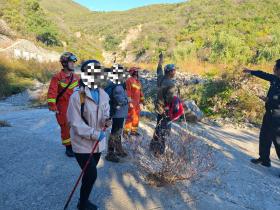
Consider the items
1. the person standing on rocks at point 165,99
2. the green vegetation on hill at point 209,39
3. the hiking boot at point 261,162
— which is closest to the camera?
the person standing on rocks at point 165,99

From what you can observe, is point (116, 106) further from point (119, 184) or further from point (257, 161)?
point (257, 161)

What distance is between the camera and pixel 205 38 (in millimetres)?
29406

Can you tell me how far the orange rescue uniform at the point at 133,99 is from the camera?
6250 mm

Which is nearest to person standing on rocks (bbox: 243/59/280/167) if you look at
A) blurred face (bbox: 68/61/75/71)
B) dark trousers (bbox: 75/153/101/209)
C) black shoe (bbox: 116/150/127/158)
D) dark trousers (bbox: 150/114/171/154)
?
dark trousers (bbox: 150/114/171/154)

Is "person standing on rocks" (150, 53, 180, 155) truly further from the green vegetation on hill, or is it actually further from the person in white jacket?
the green vegetation on hill

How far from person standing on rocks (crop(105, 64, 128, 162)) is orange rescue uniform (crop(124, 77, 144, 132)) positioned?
0.99 m

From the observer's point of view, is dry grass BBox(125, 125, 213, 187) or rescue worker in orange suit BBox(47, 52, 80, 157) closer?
dry grass BBox(125, 125, 213, 187)

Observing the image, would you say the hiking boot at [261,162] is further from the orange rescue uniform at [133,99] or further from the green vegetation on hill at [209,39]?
the green vegetation on hill at [209,39]

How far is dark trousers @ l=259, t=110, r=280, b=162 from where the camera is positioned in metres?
5.71

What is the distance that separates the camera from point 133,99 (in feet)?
20.7

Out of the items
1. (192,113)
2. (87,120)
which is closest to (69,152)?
(87,120)

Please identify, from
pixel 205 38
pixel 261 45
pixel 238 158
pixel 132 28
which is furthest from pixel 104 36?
pixel 238 158

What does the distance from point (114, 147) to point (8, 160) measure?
1.62 metres

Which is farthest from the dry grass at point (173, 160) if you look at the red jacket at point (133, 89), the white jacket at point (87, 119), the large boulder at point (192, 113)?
the large boulder at point (192, 113)
